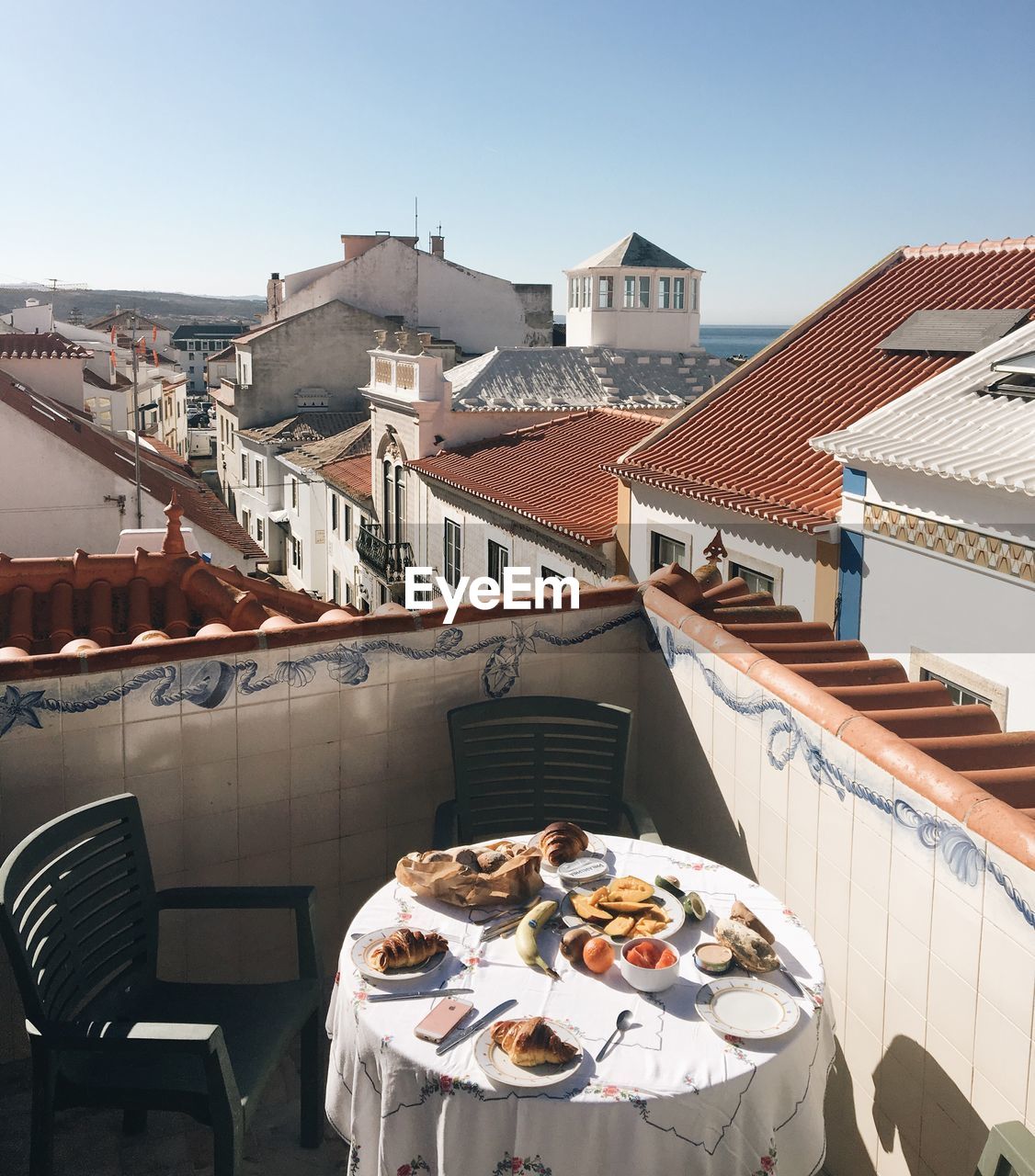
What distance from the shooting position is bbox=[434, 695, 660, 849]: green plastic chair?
5.19 metres

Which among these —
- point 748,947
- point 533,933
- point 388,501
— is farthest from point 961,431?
point 388,501

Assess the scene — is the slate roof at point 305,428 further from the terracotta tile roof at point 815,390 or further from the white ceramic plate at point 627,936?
the white ceramic plate at point 627,936

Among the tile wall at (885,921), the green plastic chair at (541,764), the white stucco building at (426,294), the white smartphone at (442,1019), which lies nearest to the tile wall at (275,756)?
the green plastic chair at (541,764)

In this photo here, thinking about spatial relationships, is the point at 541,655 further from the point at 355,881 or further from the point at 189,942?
the point at 189,942

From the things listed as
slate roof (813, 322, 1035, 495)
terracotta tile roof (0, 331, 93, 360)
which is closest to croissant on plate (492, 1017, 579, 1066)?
slate roof (813, 322, 1035, 495)

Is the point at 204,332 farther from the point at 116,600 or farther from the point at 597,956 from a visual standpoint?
the point at 597,956

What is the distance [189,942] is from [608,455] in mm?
14865

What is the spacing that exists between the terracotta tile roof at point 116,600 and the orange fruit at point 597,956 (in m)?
3.69

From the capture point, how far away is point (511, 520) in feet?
59.9

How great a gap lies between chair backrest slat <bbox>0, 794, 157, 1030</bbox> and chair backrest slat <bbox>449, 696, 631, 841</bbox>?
1577 millimetres

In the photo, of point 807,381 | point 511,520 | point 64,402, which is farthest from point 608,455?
point 64,402

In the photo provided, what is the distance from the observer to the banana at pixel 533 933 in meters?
3.42

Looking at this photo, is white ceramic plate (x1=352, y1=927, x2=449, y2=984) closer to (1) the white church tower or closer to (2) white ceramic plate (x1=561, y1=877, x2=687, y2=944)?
(2) white ceramic plate (x1=561, y1=877, x2=687, y2=944)

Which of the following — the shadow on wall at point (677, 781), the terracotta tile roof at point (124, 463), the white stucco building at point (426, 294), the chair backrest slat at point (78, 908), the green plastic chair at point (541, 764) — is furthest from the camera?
the white stucco building at point (426, 294)
